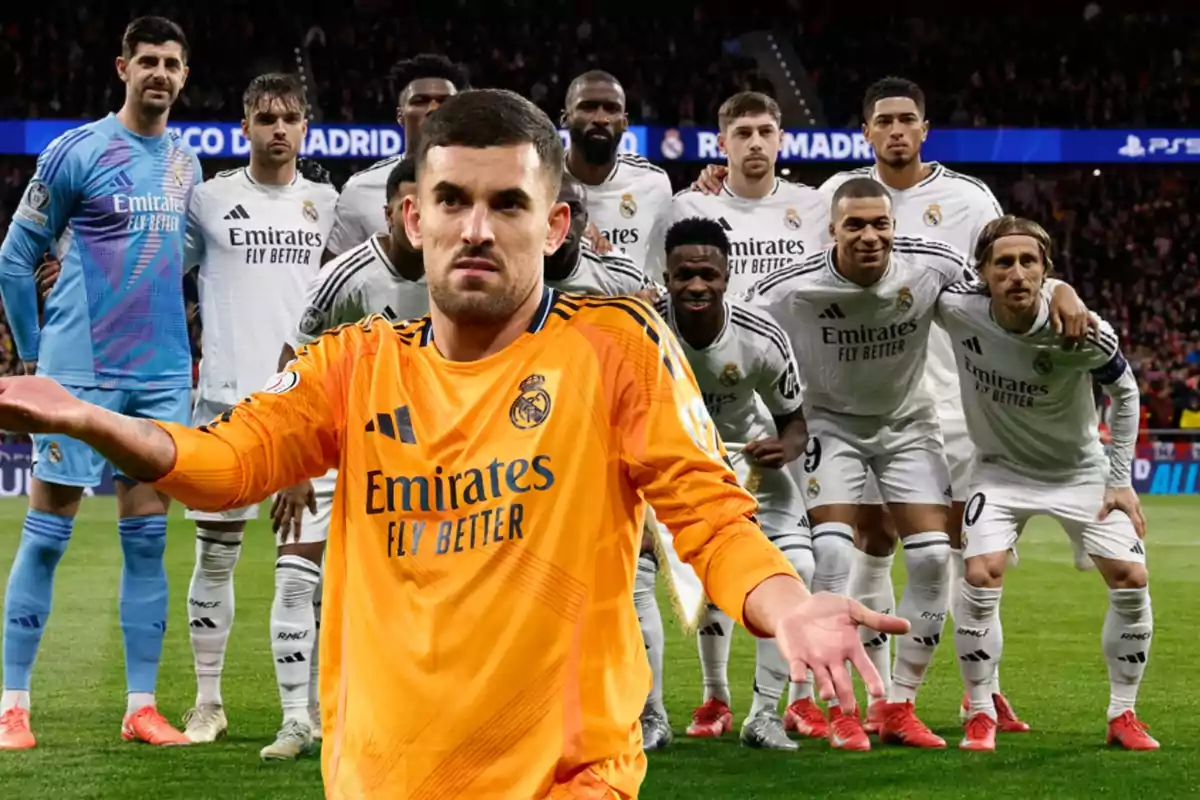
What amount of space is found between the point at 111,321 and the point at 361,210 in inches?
41.6

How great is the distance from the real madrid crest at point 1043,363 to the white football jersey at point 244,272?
2839 mm

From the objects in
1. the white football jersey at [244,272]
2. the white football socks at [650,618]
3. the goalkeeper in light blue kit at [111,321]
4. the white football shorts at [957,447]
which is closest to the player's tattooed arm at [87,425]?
the goalkeeper in light blue kit at [111,321]

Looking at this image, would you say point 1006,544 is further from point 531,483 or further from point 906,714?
point 531,483

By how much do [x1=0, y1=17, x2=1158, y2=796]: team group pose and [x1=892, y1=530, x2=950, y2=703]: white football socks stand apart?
2 centimetres

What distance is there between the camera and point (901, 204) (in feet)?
23.9

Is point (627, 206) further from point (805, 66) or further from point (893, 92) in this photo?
point (805, 66)

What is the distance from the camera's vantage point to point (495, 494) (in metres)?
2.42

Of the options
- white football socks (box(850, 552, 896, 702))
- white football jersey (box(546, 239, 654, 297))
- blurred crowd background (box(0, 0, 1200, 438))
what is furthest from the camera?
blurred crowd background (box(0, 0, 1200, 438))

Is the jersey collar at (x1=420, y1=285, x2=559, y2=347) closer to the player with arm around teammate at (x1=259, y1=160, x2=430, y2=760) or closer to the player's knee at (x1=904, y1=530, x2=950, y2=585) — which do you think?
the player with arm around teammate at (x1=259, y1=160, x2=430, y2=760)

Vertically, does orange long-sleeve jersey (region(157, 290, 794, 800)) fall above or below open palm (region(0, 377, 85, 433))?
below

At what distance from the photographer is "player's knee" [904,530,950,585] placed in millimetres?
6609

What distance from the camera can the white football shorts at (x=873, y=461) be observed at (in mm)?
6750

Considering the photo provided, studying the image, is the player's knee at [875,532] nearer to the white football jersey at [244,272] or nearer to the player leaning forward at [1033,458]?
the player leaning forward at [1033,458]

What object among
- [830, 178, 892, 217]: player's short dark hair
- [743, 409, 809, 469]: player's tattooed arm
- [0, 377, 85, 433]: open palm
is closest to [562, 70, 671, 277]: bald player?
[830, 178, 892, 217]: player's short dark hair
